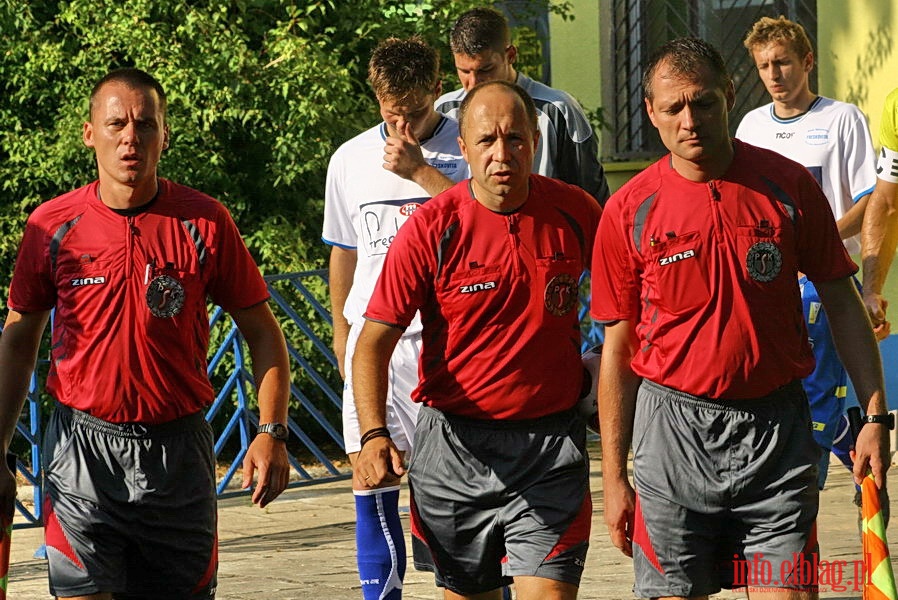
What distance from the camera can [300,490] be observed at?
11680 millimetres

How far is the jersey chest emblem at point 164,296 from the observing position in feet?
17.2

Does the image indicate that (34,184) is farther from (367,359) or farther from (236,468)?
(367,359)

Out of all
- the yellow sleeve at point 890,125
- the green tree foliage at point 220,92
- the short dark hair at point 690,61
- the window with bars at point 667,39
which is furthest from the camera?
the window with bars at point 667,39

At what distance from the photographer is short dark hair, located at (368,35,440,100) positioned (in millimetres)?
6535

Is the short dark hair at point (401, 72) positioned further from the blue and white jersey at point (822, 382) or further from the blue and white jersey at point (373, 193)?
the blue and white jersey at point (822, 382)

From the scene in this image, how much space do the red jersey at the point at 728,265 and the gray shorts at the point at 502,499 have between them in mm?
538

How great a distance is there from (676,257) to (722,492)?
0.70m

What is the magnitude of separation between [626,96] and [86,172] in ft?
15.0

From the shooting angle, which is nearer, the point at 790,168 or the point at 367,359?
the point at 790,168

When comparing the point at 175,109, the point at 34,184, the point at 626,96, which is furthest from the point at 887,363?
the point at 34,184

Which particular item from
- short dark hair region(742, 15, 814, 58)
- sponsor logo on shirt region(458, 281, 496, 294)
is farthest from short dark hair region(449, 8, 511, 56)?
sponsor logo on shirt region(458, 281, 496, 294)

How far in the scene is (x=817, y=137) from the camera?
7.61 meters

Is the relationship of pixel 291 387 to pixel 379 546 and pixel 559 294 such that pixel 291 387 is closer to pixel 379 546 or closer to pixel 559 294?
pixel 379 546

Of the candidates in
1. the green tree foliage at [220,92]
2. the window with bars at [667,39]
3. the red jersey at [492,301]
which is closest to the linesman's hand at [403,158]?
the red jersey at [492,301]
